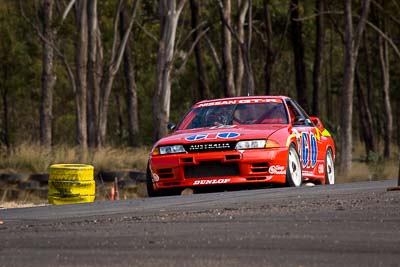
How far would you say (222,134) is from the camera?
48.3ft

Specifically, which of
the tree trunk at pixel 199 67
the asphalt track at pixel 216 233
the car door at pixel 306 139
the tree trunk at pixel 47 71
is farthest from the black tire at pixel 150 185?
the tree trunk at pixel 199 67

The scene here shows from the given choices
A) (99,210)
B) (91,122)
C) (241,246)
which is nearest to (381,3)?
(91,122)

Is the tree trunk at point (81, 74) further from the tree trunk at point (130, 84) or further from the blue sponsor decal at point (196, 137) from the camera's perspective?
the blue sponsor decal at point (196, 137)

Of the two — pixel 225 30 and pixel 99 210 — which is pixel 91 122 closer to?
pixel 225 30

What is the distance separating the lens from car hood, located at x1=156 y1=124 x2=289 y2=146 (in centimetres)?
1461

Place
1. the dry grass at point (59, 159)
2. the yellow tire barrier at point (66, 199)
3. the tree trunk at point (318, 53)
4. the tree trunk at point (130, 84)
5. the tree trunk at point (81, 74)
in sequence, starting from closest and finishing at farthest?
the yellow tire barrier at point (66, 199) → the dry grass at point (59, 159) → the tree trunk at point (81, 74) → the tree trunk at point (318, 53) → the tree trunk at point (130, 84)

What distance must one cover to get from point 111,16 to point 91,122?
13703mm

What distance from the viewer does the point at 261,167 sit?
14.6m

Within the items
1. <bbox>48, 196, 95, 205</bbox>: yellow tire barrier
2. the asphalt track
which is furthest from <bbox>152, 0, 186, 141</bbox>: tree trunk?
the asphalt track

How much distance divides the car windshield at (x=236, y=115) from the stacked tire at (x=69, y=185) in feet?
5.21

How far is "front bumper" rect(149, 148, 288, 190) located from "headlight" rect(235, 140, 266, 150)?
0.17 feet

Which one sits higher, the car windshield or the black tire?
the car windshield

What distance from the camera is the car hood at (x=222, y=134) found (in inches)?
575

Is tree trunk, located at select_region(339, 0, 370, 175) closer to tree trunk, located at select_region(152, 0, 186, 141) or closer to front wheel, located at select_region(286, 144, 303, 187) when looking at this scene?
tree trunk, located at select_region(152, 0, 186, 141)
